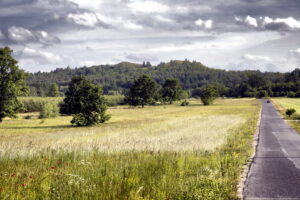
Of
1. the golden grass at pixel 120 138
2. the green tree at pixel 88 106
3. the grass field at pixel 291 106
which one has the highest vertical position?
the green tree at pixel 88 106

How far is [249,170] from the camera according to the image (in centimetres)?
1127

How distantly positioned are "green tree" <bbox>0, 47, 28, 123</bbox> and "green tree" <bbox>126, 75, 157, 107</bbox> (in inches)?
2044

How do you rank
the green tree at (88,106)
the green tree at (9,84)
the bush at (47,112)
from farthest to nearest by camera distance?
the bush at (47,112) → the green tree at (9,84) → the green tree at (88,106)

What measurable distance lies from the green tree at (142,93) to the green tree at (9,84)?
51.9 m

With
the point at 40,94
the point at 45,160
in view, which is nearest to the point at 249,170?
the point at 45,160

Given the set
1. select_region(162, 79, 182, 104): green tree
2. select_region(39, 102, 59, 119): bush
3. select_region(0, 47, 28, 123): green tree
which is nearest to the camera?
select_region(0, 47, 28, 123): green tree

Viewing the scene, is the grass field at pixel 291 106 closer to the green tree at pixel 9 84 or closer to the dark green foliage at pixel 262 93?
the green tree at pixel 9 84

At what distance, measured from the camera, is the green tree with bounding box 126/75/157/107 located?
95375 millimetres

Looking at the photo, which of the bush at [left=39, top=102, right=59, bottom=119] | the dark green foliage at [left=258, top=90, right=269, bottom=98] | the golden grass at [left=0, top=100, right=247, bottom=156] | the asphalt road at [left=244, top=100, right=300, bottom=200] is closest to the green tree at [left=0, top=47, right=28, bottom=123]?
the golden grass at [left=0, top=100, right=247, bottom=156]

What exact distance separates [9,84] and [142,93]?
57.7m

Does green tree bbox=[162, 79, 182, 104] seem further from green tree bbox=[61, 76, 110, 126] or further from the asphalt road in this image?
the asphalt road

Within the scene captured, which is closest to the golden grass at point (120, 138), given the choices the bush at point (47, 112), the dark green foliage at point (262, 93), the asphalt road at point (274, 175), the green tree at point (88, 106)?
the green tree at point (88, 106)

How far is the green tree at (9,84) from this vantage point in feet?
141

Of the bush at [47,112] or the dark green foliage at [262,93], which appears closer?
the bush at [47,112]
